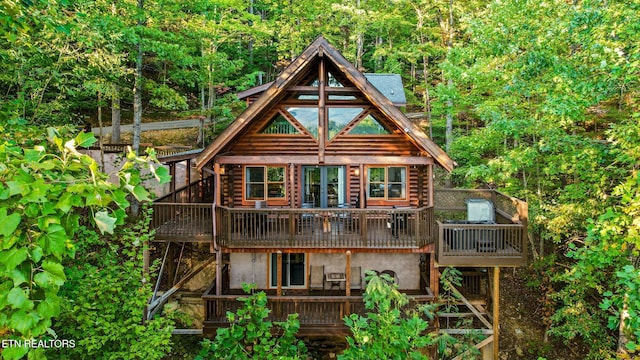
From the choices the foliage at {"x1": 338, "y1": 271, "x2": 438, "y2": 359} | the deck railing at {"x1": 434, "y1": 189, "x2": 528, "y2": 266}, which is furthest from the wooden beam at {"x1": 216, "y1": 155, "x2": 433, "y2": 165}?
the foliage at {"x1": 338, "y1": 271, "x2": 438, "y2": 359}

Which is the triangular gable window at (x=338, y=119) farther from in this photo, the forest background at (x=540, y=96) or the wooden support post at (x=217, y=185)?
the forest background at (x=540, y=96)

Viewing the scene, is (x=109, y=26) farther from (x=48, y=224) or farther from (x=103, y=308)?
(x=48, y=224)

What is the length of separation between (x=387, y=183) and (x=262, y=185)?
169 inches

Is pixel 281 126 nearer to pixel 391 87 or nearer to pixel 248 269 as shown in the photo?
pixel 248 269

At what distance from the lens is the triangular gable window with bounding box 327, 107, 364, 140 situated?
36.1 ft

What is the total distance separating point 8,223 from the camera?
1938 millimetres

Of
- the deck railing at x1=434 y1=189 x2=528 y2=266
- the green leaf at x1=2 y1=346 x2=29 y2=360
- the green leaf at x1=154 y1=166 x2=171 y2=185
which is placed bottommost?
the deck railing at x1=434 y1=189 x2=528 y2=266

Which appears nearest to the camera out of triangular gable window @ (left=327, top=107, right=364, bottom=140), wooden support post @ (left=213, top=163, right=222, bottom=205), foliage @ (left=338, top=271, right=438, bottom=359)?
foliage @ (left=338, top=271, right=438, bottom=359)

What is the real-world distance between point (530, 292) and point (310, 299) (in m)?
9.55

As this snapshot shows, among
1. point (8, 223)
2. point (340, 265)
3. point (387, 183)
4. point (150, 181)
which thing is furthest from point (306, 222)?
point (8, 223)

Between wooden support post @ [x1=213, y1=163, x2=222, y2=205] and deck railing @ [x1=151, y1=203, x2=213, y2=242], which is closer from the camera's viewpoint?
deck railing @ [x1=151, y1=203, x2=213, y2=242]

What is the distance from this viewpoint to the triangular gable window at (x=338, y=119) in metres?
11.0

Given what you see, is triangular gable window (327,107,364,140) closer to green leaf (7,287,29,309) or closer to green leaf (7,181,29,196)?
green leaf (7,181,29,196)

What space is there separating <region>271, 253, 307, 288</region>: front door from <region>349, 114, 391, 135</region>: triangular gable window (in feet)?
15.0
